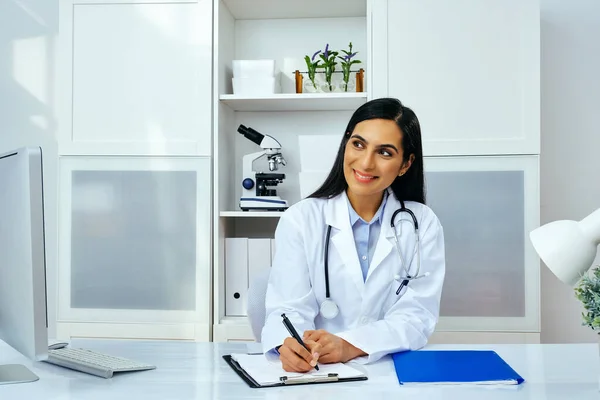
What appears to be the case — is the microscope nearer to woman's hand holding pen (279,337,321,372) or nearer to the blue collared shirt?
the blue collared shirt

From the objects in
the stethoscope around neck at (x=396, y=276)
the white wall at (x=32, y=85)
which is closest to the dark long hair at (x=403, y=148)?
Result: the stethoscope around neck at (x=396, y=276)

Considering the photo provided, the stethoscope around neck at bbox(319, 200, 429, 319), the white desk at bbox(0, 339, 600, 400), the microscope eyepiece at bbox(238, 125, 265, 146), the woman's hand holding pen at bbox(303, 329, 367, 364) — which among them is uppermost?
the microscope eyepiece at bbox(238, 125, 265, 146)

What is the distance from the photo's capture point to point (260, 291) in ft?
6.52

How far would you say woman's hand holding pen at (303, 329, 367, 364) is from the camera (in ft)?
4.85

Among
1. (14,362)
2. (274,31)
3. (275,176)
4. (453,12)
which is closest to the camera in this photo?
(14,362)

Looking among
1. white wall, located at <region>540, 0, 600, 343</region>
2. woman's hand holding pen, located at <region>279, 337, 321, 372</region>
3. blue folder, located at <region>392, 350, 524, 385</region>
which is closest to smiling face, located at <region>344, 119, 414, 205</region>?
blue folder, located at <region>392, 350, 524, 385</region>

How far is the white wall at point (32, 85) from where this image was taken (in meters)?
3.29

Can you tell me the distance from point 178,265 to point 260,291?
→ 966 mm

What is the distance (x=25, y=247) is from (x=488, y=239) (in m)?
2.01

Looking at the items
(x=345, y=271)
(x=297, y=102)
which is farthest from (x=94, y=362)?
(x=297, y=102)

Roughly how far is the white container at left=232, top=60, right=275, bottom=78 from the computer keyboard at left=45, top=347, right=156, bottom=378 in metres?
1.71

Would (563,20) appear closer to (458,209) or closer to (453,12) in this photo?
(453,12)

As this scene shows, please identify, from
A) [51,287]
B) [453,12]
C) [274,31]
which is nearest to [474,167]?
[453,12]

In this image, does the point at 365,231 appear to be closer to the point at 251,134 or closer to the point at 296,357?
the point at 296,357
